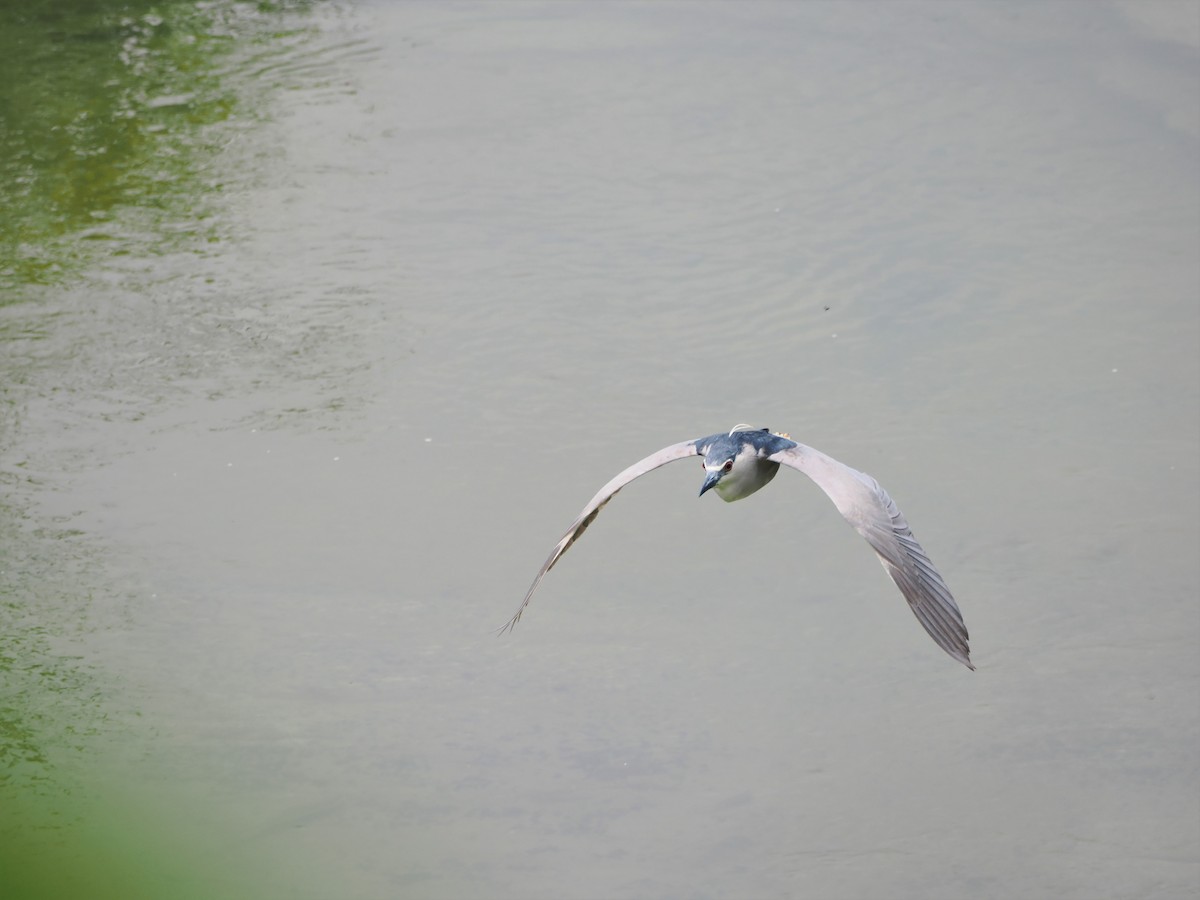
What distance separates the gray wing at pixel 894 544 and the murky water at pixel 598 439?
2.88ft

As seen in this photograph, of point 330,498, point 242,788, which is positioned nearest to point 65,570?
point 330,498

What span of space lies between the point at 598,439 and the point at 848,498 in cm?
177

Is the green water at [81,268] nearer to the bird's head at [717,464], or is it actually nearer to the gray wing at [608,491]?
the gray wing at [608,491]

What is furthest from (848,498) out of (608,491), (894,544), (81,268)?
(81,268)

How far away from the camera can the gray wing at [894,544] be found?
2.25m

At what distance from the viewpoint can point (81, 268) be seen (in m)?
4.99

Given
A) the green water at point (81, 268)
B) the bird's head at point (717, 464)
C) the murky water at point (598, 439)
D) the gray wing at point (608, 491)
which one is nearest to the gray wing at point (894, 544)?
the bird's head at point (717, 464)

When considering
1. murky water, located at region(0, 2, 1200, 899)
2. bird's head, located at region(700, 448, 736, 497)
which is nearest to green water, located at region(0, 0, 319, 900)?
murky water, located at region(0, 2, 1200, 899)

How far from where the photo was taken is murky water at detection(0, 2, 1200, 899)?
10.2 ft

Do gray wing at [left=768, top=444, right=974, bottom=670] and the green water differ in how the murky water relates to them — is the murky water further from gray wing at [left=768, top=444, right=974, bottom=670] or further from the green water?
gray wing at [left=768, top=444, right=974, bottom=670]

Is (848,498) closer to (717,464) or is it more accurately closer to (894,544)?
(894,544)

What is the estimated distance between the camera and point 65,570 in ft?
12.6

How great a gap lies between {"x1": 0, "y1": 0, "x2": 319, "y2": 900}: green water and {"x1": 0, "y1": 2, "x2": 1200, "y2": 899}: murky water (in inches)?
0.7

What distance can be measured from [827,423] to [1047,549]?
74cm
